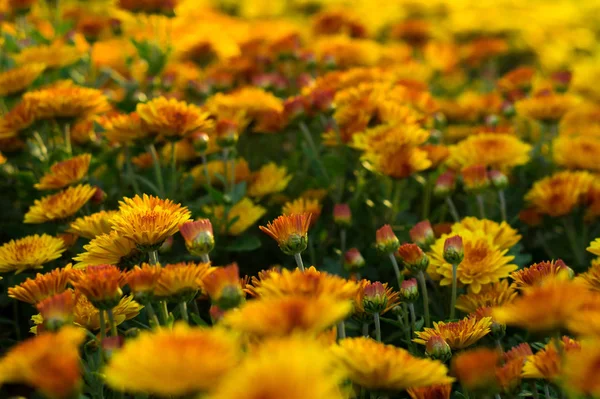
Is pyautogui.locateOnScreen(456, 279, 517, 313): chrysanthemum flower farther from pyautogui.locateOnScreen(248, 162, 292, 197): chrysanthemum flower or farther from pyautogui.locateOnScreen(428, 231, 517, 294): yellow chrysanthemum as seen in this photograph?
pyautogui.locateOnScreen(248, 162, 292, 197): chrysanthemum flower

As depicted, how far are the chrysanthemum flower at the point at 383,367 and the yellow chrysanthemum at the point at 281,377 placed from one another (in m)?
0.16

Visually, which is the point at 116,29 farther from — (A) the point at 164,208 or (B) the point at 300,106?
(A) the point at 164,208

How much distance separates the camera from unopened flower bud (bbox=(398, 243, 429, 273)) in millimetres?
1580

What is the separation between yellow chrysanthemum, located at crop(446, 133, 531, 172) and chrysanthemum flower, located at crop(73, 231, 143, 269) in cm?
116

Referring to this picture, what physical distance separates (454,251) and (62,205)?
3.12 feet

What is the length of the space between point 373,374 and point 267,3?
202 inches

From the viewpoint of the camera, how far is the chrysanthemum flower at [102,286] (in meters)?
1.17

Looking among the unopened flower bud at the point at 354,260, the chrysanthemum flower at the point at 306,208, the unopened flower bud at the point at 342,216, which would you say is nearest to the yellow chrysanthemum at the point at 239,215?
the chrysanthemum flower at the point at 306,208

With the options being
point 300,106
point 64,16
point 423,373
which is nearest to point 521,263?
point 300,106

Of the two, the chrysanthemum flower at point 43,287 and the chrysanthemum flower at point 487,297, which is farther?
the chrysanthemum flower at point 487,297

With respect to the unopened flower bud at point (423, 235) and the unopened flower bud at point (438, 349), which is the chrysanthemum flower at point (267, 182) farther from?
the unopened flower bud at point (438, 349)

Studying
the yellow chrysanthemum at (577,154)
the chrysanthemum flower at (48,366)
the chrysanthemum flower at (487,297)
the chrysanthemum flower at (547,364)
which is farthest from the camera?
the yellow chrysanthemum at (577,154)

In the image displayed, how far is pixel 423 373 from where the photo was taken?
980 millimetres

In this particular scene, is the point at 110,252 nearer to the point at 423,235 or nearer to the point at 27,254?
the point at 27,254
